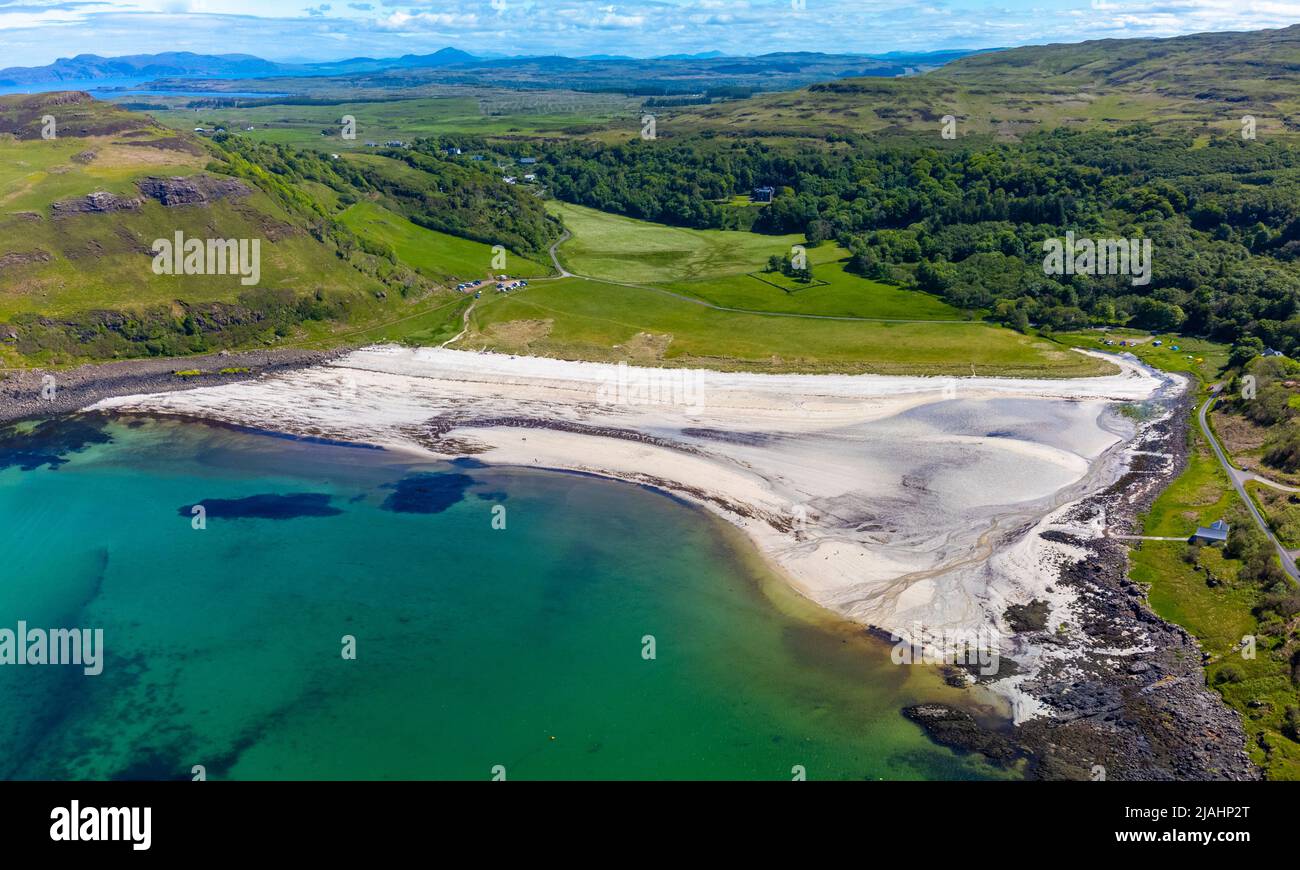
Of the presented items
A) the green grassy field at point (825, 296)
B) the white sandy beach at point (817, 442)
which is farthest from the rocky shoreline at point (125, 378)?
the green grassy field at point (825, 296)

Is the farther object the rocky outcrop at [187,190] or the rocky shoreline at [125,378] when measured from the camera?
the rocky outcrop at [187,190]

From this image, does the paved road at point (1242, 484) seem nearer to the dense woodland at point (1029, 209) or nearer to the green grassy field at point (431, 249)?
the dense woodland at point (1029, 209)

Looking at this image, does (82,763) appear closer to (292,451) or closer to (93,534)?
(93,534)

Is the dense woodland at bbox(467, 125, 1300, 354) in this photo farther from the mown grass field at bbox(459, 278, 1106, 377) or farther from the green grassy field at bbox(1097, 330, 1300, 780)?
the green grassy field at bbox(1097, 330, 1300, 780)

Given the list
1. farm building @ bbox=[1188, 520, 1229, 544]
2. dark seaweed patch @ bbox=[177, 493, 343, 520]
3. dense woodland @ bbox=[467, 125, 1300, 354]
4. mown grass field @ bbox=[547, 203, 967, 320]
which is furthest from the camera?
mown grass field @ bbox=[547, 203, 967, 320]

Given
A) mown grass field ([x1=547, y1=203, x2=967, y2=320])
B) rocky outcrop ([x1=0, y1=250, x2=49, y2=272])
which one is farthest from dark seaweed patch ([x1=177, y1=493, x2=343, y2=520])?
mown grass field ([x1=547, y1=203, x2=967, y2=320])
